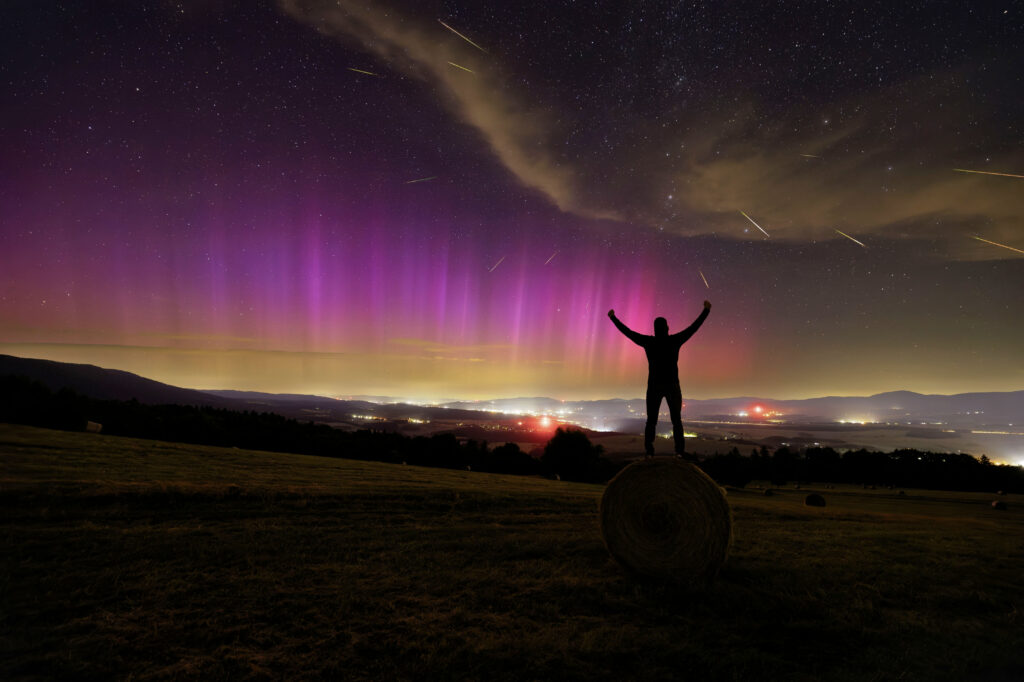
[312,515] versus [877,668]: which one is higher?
[877,668]

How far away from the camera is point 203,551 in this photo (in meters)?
9.02

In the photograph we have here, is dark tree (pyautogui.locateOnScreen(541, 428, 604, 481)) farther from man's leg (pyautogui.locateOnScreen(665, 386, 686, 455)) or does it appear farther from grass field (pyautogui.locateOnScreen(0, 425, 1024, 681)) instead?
man's leg (pyautogui.locateOnScreen(665, 386, 686, 455))

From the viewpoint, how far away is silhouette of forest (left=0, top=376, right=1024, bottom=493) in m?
41.9

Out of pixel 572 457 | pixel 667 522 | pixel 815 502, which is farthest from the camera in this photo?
pixel 572 457

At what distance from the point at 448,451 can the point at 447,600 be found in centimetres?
5097

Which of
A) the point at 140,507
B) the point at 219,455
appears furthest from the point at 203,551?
the point at 219,455

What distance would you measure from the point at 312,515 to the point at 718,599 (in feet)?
35.1

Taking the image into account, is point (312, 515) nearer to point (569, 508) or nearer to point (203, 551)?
point (203, 551)

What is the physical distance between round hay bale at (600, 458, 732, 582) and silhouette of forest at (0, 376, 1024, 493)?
45.4 meters

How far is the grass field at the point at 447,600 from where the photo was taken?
5223 millimetres

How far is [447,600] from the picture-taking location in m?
6.94

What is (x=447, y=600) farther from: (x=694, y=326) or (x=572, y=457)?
(x=572, y=457)

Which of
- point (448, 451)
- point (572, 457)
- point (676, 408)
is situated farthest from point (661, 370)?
point (572, 457)

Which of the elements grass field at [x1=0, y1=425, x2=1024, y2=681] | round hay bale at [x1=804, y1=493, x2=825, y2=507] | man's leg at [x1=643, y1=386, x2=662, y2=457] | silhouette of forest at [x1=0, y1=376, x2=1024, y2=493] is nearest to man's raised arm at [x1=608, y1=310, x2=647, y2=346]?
man's leg at [x1=643, y1=386, x2=662, y2=457]
